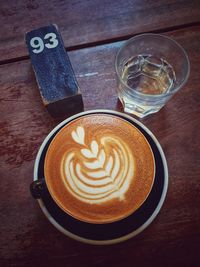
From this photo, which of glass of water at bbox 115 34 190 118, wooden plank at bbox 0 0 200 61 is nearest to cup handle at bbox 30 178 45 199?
glass of water at bbox 115 34 190 118

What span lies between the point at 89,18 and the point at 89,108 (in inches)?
14.7

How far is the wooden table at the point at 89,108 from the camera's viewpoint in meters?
0.65

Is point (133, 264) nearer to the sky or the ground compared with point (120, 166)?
nearer to the ground

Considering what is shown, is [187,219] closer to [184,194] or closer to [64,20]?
[184,194]

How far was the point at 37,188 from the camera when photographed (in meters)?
0.63

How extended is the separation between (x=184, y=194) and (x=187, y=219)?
0.07m

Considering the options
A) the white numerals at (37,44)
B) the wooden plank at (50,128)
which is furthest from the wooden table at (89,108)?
the white numerals at (37,44)

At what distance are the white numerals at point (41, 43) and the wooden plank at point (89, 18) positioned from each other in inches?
4.7

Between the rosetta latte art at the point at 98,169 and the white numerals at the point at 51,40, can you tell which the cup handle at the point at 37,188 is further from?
the white numerals at the point at 51,40

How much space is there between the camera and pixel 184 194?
0.69 m

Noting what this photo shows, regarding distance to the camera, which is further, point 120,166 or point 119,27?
point 119,27

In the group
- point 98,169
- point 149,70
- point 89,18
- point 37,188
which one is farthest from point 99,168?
point 89,18

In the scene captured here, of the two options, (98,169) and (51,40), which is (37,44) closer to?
(51,40)

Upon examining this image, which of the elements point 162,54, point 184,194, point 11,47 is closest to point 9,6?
point 11,47
